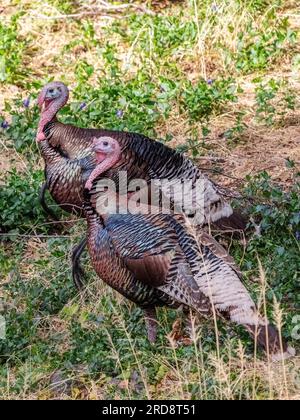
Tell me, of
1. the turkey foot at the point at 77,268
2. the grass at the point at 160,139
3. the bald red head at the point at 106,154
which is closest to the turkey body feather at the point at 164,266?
the grass at the point at 160,139

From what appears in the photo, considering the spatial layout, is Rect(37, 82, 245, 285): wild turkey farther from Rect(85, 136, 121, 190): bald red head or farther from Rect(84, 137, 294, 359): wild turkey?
Rect(84, 137, 294, 359): wild turkey

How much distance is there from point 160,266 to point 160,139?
104 inches

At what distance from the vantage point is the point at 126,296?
239 inches

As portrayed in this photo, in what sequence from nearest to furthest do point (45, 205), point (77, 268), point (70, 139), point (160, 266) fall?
point (160, 266)
point (77, 268)
point (70, 139)
point (45, 205)

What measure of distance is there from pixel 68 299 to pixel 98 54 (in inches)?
153

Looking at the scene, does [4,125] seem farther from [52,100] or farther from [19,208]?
[19,208]

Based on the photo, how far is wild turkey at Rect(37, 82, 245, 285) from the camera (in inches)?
287

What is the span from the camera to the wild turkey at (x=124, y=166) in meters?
7.29

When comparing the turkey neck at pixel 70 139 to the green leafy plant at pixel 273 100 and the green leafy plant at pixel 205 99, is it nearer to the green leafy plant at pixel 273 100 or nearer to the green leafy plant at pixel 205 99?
the green leafy plant at pixel 205 99

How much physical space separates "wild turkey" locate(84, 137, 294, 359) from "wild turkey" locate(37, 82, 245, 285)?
1056mm

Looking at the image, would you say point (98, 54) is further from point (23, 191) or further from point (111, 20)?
point (23, 191)

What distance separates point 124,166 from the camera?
7.19 meters

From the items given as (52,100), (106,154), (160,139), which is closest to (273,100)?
(160,139)

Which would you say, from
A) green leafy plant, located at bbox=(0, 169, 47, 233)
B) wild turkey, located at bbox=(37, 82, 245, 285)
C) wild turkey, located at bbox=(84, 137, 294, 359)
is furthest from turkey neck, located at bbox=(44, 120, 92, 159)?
wild turkey, located at bbox=(84, 137, 294, 359)
